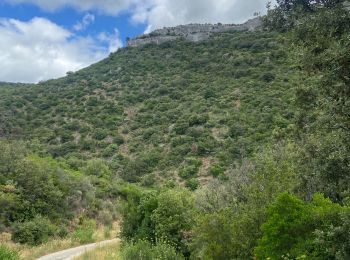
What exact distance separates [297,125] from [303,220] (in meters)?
7.14

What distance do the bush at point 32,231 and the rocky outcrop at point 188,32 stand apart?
5515 cm

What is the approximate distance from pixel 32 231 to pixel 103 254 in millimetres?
7690

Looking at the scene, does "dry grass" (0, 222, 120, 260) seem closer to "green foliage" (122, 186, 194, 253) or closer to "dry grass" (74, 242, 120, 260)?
"dry grass" (74, 242, 120, 260)

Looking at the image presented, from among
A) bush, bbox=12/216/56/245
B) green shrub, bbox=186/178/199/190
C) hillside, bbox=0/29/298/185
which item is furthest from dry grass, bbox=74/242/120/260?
hillside, bbox=0/29/298/185

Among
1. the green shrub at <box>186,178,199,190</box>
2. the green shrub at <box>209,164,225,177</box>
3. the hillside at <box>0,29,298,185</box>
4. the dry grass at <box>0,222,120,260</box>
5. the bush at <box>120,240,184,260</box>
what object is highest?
the hillside at <box>0,29,298,185</box>

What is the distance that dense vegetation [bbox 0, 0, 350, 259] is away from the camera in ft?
34.8

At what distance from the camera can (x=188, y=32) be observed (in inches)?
3199

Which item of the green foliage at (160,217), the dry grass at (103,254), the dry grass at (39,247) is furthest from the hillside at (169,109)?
the dry grass at (103,254)

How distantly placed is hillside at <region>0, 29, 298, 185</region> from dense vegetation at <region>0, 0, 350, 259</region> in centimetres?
18

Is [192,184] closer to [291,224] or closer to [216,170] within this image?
[216,170]

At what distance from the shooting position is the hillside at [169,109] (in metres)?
39.5

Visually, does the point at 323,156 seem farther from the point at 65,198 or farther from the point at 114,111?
the point at 114,111

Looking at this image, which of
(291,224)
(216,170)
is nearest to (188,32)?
(216,170)

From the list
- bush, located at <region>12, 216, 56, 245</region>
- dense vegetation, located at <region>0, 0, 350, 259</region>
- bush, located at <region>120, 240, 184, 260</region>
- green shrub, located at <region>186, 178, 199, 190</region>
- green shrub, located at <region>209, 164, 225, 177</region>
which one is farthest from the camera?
green shrub, located at <region>209, 164, 225, 177</region>
